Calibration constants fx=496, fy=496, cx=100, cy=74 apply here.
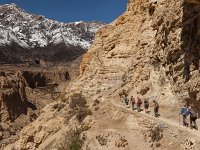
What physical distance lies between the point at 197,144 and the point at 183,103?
4.77m

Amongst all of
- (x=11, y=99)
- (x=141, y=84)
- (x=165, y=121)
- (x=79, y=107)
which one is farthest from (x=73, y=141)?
(x=11, y=99)

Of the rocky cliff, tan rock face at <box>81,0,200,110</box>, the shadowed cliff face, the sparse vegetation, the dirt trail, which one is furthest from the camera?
tan rock face at <box>81,0,200,110</box>

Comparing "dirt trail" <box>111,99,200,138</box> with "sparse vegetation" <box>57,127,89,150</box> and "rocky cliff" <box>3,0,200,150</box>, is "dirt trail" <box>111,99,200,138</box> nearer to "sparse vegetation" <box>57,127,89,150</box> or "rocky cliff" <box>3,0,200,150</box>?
"rocky cliff" <box>3,0,200,150</box>

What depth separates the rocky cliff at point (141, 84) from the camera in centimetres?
1702

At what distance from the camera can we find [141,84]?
22422mm

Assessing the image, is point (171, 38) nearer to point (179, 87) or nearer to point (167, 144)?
point (179, 87)

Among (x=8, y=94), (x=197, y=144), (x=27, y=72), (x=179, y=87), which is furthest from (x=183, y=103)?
(x=27, y=72)

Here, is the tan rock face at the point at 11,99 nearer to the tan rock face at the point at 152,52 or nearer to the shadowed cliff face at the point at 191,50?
the tan rock face at the point at 152,52

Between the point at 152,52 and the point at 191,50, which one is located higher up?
the point at 191,50

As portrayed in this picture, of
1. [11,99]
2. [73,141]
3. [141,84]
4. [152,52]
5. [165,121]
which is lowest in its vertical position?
[11,99]

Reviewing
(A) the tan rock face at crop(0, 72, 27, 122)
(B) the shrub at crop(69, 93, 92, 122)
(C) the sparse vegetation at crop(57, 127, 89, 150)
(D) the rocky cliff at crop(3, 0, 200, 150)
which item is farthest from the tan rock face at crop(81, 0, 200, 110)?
(A) the tan rock face at crop(0, 72, 27, 122)

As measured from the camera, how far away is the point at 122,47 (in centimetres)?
2889

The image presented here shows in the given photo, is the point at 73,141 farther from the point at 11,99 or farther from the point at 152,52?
the point at 11,99

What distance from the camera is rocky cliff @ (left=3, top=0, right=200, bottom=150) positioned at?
17.0 metres
